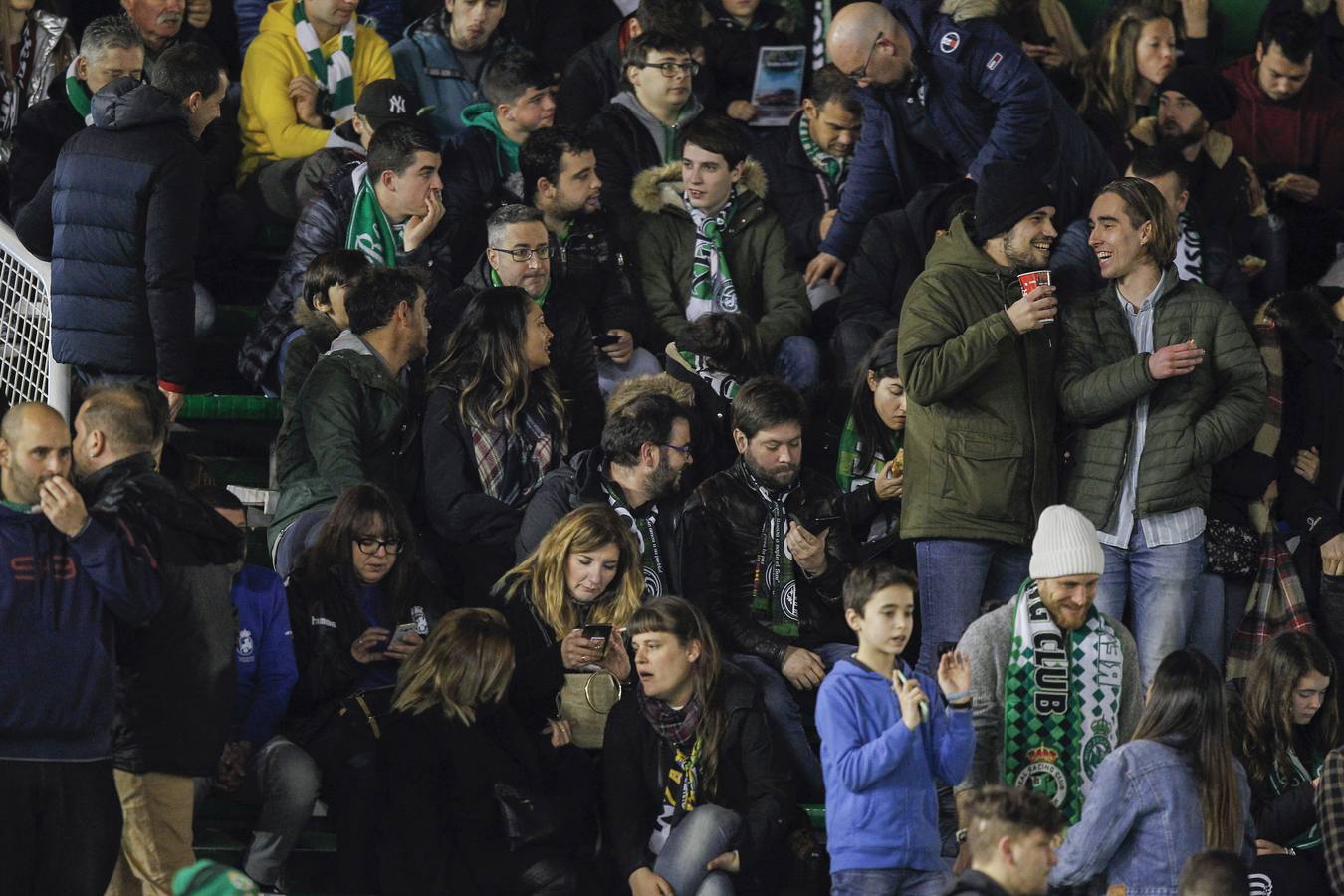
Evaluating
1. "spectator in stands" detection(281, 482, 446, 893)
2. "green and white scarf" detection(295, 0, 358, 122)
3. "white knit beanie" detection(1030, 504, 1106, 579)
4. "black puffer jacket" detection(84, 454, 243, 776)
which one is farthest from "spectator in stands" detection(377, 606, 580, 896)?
"green and white scarf" detection(295, 0, 358, 122)

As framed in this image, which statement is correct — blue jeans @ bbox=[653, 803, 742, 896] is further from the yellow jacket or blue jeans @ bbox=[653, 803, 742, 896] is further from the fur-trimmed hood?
the yellow jacket

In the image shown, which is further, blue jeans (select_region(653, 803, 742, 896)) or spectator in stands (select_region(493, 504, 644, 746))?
spectator in stands (select_region(493, 504, 644, 746))

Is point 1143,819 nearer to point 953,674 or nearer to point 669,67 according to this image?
point 953,674

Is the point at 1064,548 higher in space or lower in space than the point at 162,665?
higher

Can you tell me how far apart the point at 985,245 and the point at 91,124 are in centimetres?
339

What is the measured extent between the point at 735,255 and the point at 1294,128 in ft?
10.4

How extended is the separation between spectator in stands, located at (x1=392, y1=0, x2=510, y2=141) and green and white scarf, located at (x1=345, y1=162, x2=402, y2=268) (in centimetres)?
161

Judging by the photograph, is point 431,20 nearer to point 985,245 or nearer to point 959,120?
point 959,120

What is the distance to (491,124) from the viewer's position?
411 inches

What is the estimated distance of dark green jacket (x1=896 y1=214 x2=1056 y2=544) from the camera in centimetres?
828

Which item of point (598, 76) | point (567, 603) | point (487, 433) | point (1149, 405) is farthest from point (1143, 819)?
point (598, 76)

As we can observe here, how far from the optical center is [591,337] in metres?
9.36

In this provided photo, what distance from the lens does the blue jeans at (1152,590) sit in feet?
27.7

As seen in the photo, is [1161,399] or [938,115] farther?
[938,115]
